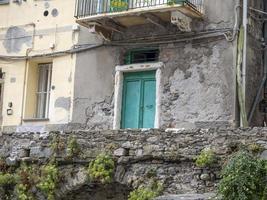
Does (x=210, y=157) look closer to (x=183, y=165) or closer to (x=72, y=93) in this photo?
(x=183, y=165)

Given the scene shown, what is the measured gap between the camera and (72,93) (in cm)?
1727

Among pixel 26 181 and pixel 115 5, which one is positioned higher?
pixel 115 5

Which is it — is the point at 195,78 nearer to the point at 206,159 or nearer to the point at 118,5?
the point at 118,5

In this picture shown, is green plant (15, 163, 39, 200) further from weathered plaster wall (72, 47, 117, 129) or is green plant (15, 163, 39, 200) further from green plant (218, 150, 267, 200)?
green plant (218, 150, 267, 200)

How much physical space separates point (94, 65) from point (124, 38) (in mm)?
1084

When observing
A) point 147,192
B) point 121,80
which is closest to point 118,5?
point 121,80

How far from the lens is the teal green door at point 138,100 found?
16.3 m

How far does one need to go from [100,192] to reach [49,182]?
3.50 feet

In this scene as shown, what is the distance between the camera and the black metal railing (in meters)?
15.4

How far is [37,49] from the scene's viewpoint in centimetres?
1806

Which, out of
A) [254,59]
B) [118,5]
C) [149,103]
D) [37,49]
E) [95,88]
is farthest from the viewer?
[37,49]

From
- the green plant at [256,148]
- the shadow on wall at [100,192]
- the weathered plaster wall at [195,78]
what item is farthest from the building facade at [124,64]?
the green plant at [256,148]

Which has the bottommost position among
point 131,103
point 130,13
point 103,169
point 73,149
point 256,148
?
point 103,169

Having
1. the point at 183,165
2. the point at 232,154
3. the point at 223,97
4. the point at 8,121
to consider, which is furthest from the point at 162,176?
the point at 8,121
